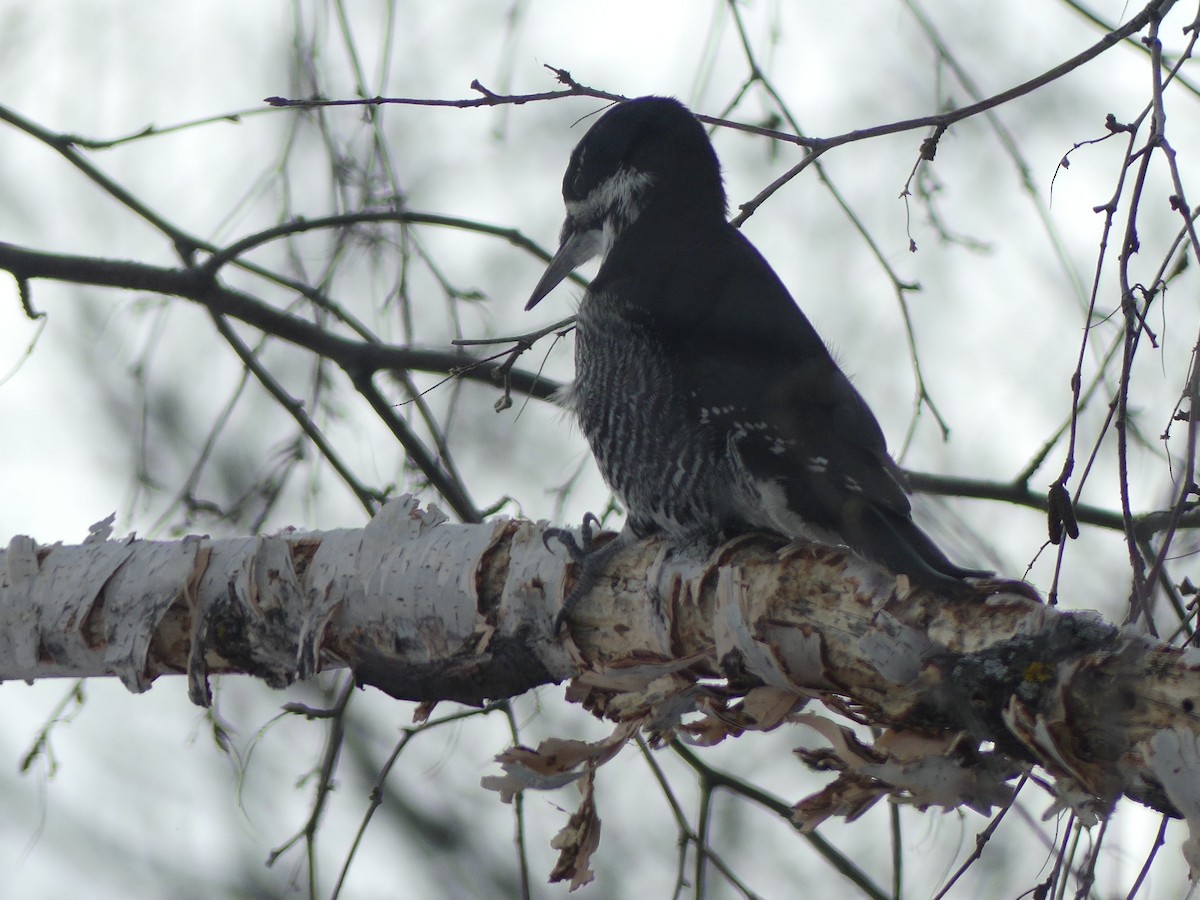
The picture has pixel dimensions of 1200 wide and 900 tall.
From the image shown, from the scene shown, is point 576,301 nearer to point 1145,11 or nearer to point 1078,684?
point 1145,11

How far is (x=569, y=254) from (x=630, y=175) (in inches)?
10.7

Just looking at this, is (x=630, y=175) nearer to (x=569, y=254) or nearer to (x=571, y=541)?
(x=569, y=254)

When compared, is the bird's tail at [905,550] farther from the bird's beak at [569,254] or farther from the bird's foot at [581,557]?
the bird's beak at [569,254]

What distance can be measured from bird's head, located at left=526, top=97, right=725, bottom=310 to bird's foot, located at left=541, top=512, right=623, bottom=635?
1134mm

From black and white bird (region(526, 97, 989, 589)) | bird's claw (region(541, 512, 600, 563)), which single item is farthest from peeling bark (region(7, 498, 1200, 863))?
black and white bird (region(526, 97, 989, 589))

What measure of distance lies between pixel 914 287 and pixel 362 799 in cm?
364

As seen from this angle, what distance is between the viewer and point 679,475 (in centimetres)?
248

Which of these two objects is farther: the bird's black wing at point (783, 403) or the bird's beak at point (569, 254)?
the bird's beak at point (569, 254)

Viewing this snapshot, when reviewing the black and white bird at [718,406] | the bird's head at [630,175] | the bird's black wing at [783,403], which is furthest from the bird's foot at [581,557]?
the bird's head at [630,175]

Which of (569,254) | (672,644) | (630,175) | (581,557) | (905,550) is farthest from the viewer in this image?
(569,254)

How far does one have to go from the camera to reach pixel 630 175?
3273 millimetres

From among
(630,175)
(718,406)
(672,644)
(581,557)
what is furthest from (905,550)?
(630,175)

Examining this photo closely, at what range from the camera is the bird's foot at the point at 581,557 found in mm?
2104

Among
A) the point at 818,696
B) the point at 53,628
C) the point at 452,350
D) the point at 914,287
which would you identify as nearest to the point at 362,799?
the point at 452,350
